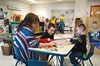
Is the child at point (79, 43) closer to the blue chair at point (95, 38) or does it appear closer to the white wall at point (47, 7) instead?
the blue chair at point (95, 38)

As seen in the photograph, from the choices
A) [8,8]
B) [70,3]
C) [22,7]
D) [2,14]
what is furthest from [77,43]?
[22,7]

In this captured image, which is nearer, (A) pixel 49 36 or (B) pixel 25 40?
(B) pixel 25 40

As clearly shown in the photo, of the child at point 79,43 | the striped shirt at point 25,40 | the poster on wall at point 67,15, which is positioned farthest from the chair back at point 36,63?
the poster on wall at point 67,15

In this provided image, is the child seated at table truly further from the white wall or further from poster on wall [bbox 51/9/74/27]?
the white wall

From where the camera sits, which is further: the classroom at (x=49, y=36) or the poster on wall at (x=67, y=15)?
the poster on wall at (x=67, y=15)

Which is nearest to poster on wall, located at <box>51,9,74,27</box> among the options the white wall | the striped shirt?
the white wall

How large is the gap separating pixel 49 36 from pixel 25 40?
1135mm

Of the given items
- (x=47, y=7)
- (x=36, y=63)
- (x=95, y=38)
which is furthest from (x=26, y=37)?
(x=47, y=7)

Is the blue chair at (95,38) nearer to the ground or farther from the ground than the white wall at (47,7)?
nearer to the ground

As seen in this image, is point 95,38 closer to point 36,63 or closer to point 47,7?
point 36,63

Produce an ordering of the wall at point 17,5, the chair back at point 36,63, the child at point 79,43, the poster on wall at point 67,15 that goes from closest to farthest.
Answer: the chair back at point 36,63, the child at point 79,43, the wall at point 17,5, the poster on wall at point 67,15

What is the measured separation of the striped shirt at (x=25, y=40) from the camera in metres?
1.94

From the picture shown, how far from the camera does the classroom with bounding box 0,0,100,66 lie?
6.56ft

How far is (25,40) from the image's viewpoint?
6.40 feet
